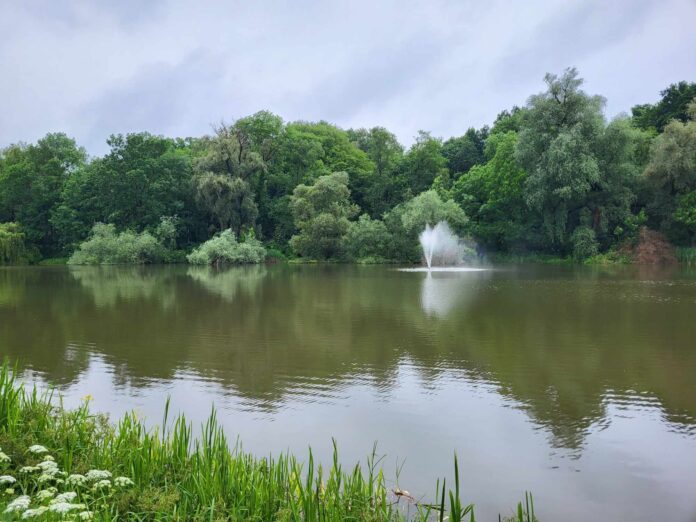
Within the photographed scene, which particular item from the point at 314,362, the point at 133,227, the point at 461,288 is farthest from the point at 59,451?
the point at 133,227

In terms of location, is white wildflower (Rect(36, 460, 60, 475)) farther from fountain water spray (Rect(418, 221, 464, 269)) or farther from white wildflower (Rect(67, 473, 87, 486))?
fountain water spray (Rect(418, 221, 464, 269))

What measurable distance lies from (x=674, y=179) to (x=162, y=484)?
48416 mm

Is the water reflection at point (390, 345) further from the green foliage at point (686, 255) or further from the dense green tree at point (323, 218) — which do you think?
the dense green tree at point (323, 218)

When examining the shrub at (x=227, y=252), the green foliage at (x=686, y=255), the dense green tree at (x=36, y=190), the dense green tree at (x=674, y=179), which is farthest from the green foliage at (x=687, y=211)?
the dense green tree at (x=36, y=190)

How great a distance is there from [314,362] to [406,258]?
A: 41142 millimetres

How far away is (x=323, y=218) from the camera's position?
51.7 m

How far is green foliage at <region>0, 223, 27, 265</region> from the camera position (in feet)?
181

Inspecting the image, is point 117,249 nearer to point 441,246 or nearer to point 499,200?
point 441,246

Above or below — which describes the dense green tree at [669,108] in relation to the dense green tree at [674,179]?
above

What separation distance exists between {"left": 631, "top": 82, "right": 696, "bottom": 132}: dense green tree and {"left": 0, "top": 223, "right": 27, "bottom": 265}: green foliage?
61894 mm

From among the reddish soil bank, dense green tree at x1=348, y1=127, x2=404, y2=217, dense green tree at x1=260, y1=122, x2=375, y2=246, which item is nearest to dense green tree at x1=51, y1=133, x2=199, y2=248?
dense green tree at x1=260, y1=122, x2=375, y2=246

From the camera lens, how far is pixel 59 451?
4418mm

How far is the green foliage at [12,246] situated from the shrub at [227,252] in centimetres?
1884

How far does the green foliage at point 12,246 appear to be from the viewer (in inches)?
2173
